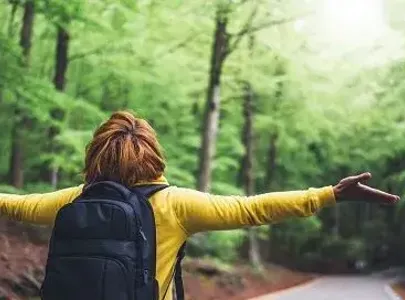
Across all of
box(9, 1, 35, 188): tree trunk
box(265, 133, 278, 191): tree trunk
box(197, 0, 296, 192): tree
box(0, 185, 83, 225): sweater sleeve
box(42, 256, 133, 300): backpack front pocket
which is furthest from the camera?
box(265, 133, 278, 191): tree trunk

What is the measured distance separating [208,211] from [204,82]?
2017cm

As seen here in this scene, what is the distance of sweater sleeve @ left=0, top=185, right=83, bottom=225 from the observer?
8.93 ft

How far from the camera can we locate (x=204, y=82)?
22562 mm

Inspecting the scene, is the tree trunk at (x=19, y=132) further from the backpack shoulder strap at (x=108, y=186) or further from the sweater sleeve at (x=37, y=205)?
the backpack shoulder strap at (x=108, y=186)

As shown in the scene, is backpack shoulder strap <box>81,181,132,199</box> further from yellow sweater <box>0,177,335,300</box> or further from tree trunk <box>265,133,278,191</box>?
tree trunk <box>265,133,278,191</box>

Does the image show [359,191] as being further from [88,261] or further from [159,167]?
[88,261]

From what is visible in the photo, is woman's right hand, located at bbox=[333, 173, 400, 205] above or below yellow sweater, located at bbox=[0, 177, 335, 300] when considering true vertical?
above

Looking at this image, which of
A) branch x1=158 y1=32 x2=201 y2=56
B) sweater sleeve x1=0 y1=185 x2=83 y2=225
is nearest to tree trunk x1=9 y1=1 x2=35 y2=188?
branch x1=158 y1=32 x2=201 y2=56

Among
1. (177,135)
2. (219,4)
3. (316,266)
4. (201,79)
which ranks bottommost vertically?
(316,266)

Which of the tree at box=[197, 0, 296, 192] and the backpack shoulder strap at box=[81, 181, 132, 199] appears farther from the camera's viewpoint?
the tree at box=[197, 0, 296, 192]

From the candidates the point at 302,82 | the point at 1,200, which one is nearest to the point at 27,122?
the point at 302,82

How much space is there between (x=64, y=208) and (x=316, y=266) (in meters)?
43.2

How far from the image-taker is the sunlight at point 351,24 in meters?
26.2

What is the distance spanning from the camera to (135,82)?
20.0 m
